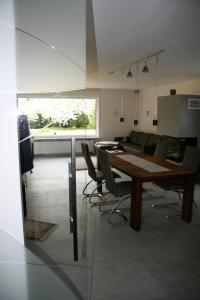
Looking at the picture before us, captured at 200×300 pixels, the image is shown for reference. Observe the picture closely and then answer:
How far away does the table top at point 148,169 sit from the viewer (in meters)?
2.80

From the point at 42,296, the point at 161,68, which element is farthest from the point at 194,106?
the point at 42,296

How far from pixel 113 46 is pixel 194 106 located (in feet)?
8.59

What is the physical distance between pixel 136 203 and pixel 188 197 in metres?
0.74

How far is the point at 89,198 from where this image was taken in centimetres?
382

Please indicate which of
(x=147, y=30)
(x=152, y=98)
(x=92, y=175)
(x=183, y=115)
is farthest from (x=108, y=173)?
(x=152, y=98)

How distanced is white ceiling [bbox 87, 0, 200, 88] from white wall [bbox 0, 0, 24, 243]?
0.89 meters

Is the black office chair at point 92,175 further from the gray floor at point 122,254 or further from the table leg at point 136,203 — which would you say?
the table leg at point 136,203

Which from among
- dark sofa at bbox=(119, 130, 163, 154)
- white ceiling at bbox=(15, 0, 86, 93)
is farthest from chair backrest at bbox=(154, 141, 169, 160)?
white ceiling at bbox=(15, 0, 86, 93)

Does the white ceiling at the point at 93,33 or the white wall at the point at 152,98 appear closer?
the white ceiling at the point at 93,33

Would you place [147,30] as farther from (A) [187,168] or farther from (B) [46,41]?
(A) [187,168]

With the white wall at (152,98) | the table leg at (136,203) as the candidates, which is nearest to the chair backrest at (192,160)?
the table leg at (136,203)

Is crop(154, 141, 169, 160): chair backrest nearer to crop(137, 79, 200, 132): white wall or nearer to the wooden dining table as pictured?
the wooden dining table

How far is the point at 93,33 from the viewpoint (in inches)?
92.2

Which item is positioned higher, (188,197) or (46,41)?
(46,41)
